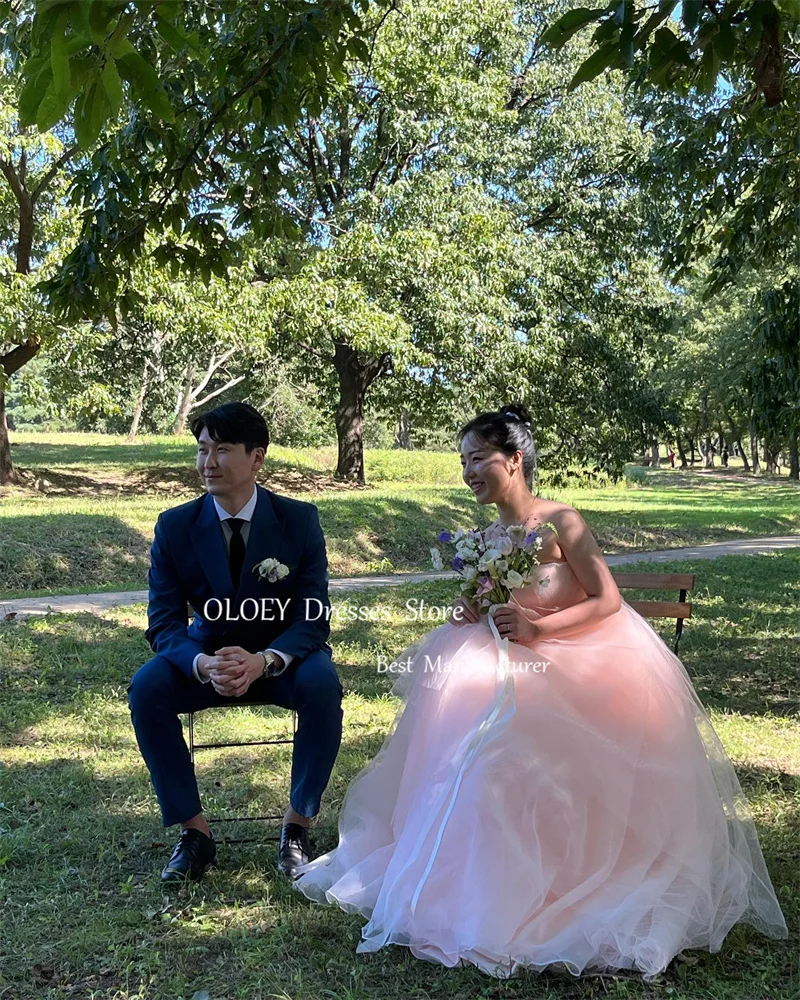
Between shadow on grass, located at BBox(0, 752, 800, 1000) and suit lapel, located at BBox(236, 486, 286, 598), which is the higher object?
suit lapel, located at BBox(236, 486, 286, 598)

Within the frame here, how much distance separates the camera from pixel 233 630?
402cm

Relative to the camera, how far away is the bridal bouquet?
3568 millimetres

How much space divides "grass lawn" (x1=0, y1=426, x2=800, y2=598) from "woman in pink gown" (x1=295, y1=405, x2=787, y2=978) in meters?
7.63

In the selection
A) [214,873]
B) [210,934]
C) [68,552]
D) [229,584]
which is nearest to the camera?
[210,934]

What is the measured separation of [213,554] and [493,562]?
1.21 m

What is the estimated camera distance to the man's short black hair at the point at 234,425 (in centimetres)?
390

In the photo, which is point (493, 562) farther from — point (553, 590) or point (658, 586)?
point (658, 586)

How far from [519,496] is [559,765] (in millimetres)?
1139

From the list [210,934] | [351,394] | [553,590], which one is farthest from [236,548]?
[351,394]

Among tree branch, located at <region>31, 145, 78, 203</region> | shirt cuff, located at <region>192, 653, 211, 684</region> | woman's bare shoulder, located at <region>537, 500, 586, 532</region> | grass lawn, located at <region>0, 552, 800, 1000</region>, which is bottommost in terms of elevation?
grass lawn, located at <region>0, 552, 800, 1000</region>

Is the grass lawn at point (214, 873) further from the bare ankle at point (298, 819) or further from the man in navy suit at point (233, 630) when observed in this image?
the man in navy suit at point (233, 630)

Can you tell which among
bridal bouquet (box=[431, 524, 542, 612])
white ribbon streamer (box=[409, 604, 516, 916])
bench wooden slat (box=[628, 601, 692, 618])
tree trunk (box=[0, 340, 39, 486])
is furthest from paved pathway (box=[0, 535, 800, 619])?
tree trunk (box=[0, 340, 39, 486])

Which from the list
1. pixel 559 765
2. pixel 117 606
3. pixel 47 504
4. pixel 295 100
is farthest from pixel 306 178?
pixel 559 765

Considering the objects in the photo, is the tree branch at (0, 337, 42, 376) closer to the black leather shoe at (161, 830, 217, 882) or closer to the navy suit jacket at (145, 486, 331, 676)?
the navy suit jacket at (145, 486, 331, 676)
